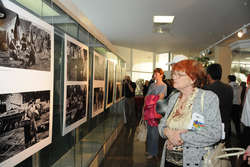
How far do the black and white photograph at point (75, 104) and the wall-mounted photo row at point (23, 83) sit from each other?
1.29 ft

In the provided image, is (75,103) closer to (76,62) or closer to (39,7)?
(76,62)

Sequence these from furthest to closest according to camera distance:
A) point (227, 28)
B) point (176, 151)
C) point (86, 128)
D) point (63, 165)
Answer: point (227, 28)
point (86, 128)
point (63, 165)
point (176, 151)

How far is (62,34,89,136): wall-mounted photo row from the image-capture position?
5.68 feet

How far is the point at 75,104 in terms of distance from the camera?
1959 mm

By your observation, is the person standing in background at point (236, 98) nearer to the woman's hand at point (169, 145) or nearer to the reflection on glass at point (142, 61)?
the woman's hand at point (169, 145)

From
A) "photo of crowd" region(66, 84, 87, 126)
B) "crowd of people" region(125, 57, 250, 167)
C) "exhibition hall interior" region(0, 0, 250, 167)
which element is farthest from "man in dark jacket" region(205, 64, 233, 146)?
"photo of crowd" region(66, 84, 87, 126)

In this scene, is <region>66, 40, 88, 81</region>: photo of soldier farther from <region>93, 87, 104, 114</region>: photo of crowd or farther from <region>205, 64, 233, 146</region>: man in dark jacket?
<region>205, 64, 233, 146</region>: man in dark jacket

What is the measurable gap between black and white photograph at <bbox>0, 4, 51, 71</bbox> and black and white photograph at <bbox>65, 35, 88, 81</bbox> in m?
0.39

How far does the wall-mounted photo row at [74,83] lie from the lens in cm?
173

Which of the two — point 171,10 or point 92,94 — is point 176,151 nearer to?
point 92,94

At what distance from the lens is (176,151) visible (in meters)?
1.62

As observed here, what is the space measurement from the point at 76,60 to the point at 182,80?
109cm

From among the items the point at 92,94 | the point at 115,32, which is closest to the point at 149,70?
the point at 115,32

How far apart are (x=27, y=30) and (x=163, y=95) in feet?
9.13
